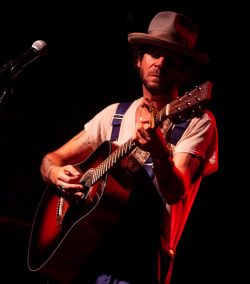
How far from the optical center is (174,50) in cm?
260

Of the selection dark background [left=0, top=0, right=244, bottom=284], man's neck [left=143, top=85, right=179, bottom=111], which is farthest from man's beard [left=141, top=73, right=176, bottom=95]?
dark background [left=0, top=0, right=244, bottom=284]

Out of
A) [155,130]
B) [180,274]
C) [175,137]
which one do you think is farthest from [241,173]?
[155,130]

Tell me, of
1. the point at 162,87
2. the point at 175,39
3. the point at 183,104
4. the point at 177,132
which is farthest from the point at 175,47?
the point at 183,104

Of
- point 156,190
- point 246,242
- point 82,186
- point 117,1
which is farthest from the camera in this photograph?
point 117,1

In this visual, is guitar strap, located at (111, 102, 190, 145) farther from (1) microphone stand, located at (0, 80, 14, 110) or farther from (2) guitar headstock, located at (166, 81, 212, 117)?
(1) microphone stand, located at (0, 80, 14, 110)

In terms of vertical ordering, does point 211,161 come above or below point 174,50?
below

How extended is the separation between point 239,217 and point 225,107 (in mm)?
846

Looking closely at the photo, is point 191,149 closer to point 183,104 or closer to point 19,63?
point 183,104

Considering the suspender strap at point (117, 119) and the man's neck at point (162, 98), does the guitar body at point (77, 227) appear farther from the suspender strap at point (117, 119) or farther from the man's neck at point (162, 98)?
the man's neck at point (162, 98)

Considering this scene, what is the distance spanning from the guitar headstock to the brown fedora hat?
0.62 meters

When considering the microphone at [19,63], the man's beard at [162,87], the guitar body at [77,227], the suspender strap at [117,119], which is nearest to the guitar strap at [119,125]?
the suspender strap at [117,119]

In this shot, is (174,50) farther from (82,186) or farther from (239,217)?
(239,217)

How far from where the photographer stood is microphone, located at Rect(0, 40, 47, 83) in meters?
2.17

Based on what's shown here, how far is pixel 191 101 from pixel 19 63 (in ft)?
2.85
